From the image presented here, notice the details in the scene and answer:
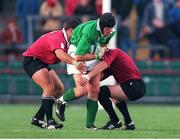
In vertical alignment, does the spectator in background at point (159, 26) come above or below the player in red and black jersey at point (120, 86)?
below

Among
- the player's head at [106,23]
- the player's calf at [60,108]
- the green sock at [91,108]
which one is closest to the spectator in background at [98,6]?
the player's calf at [60,108]

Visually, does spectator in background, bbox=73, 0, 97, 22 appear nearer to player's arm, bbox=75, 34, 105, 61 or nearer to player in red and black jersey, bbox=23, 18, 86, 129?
player in red and black jersey, bbox=23, 18, 86, 129

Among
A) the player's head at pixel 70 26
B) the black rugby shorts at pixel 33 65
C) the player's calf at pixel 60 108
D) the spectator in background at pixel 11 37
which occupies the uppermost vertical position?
the player's head at pixel 70 26

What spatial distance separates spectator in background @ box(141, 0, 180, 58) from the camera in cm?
2536

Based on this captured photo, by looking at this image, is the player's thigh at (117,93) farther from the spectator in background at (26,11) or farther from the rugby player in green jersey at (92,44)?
the spectator in background at (26,11)

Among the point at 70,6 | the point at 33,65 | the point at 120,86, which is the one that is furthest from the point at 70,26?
the point at 70,6

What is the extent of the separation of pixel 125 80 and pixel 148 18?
11.4 metres

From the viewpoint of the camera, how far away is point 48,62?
1445 cm

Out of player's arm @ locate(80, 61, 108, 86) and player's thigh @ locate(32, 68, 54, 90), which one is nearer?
player's arm @ locate(80, 61, 108, 86)

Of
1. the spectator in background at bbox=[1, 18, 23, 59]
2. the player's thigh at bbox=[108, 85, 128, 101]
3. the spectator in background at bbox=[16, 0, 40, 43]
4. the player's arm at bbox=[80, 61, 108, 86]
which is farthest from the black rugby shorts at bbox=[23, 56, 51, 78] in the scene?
the spectator in background at bbox=[16, 0, 40, 43]

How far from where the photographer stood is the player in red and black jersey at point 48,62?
559 inches

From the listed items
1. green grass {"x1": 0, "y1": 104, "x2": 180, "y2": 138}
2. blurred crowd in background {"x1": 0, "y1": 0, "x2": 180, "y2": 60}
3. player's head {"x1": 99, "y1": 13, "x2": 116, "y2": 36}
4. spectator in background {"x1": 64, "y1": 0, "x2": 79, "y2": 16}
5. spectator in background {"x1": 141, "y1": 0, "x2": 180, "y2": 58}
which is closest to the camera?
green grass {"x1": 0, "y1": 104, "x2": 180, "y2": 138}

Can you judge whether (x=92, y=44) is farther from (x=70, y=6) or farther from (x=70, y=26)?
(x=70, y=6)

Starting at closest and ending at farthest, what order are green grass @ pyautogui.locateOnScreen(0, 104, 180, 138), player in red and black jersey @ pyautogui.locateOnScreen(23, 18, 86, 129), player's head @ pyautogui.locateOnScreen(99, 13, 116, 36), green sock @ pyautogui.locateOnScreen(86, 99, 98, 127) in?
green grass @ pyautogui.locateOnScreen(0, 104, 180, 138) → player's head @ pyautogui.locateOnScreen(99, 13, 116, 36) → green sock @ pyautogui.locateOnScreen(86, 99, 98, 127) → player in red and black jersey @ pyautogui.locateOnScreen(23, 18, 86, 129)
